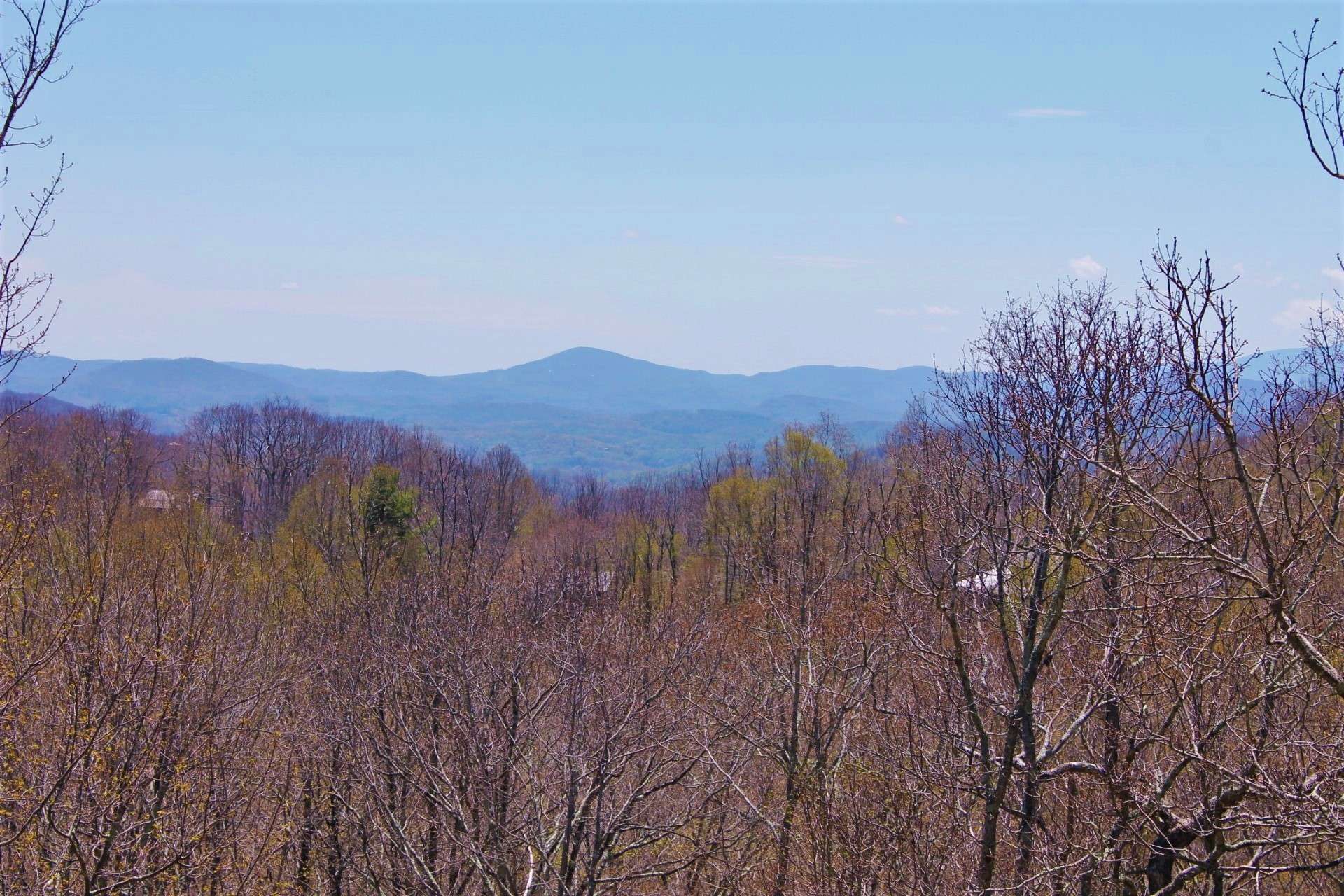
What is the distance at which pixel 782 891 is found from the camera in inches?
595

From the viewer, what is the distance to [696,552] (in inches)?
2251

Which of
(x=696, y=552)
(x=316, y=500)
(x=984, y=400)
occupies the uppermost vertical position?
(x=984, y=400)

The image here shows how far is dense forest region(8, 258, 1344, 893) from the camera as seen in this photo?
8.13 meters

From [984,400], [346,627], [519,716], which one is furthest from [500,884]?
[346,627]

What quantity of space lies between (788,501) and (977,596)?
102 feet

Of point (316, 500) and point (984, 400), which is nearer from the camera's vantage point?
point (984, 400)

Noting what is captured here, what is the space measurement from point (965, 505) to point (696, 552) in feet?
150

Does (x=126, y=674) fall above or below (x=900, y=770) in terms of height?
above

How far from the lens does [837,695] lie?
18703 mm

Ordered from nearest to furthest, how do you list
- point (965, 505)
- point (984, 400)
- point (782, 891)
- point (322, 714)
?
point (965, 505)
point (984, 400)
point (782, 891)
point (322, 714)

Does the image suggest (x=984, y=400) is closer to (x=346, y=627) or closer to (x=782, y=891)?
(x=782, y=891)

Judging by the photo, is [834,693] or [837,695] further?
[837,695]

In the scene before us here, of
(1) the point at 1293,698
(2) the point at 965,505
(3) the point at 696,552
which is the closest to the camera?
(1) the point at 1293,698

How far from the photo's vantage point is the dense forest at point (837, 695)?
813cm
